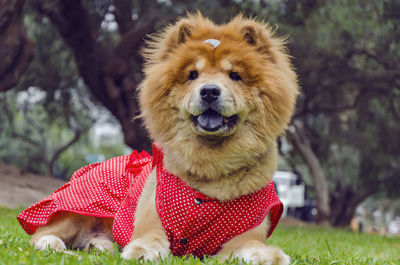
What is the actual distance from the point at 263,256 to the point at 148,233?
74cm

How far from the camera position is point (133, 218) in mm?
3283

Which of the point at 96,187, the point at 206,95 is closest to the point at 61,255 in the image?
the point at 96,187

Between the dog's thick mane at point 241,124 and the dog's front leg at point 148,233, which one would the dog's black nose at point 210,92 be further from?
the dog's front leg at point 148,233

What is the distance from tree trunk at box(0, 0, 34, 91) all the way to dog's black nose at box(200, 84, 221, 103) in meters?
6.69

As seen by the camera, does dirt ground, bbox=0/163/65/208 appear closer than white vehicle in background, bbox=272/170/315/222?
Yes

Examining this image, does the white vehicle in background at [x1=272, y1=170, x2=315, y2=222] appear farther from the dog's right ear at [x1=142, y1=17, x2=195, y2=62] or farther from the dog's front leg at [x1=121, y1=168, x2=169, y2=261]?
the dog's front leg at [x1=121, y1=168, x2=169, y2=261]

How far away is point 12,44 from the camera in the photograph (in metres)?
9.34

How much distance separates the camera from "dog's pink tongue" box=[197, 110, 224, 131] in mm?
3008

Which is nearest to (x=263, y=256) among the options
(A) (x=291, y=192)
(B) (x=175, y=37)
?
(B) (x=175, y=37)

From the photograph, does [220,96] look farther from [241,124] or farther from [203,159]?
[203,159]

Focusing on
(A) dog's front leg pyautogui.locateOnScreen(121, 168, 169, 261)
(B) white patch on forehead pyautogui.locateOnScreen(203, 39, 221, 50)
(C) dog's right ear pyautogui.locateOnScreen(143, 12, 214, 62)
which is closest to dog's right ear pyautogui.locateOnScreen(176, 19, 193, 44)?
(C) dog's right ear pyautogui.locateOnScreen(143, 12, 214, 62)

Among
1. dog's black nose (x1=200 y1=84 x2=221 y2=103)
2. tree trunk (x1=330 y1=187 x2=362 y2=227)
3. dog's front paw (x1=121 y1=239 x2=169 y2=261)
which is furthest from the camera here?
tree trunk (x1=330 y1=187 x2=362 y2=227)

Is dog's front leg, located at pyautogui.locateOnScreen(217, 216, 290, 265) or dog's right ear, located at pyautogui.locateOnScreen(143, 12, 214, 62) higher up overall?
dog's right ear, located at pyautogui.locateOnScreen(143, 12, 214, 62)

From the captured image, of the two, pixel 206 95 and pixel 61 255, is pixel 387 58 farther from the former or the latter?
pixel 61 255
